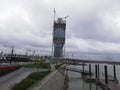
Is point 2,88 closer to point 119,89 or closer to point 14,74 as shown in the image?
point 14,74

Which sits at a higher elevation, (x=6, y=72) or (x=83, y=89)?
(x=6, y=72)

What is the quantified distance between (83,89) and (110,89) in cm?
877

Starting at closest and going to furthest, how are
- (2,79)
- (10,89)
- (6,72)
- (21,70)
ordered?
(10,89), (2,79), (6,72), (21,70)

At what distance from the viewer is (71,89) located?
4822 centimetres

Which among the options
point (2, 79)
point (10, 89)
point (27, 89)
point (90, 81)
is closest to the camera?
point (10, 89)

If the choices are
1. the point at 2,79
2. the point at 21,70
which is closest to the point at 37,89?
the point at 2,79

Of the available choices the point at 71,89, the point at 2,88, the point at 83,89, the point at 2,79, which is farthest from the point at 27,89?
the point at 83,89

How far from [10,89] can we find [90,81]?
44.4 m

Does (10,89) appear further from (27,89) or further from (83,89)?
(83,89)

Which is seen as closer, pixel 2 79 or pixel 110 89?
pixel 2 79

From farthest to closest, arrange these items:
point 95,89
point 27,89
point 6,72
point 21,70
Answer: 1. point 95,89
2. point 21,70
3. point 6,72
4. point 27,89

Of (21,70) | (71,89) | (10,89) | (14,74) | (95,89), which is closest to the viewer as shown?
(10,89)

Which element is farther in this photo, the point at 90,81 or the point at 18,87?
the point at 90,81

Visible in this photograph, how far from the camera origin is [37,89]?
2416 centimetres
